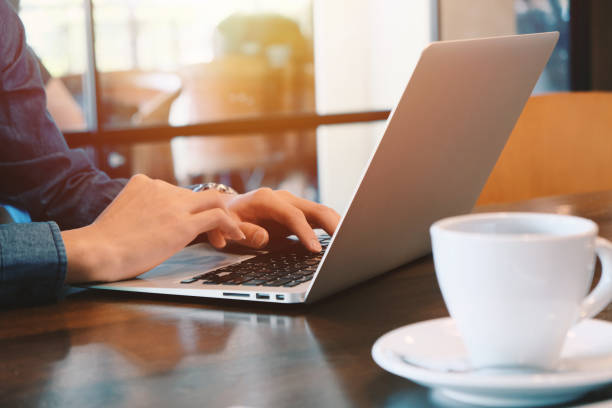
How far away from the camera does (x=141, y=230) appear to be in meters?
0.75

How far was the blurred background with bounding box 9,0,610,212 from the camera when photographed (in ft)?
12.0

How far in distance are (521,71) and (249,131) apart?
9.95 feet

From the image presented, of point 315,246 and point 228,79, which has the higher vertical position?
point 228,79

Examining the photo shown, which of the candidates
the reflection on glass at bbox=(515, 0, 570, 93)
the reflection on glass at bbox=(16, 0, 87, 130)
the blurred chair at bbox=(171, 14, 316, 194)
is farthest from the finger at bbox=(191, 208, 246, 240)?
the reflection on glass at bbox=(515, 0, 570, 93)

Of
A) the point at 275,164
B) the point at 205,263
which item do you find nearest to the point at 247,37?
the point at 275,164

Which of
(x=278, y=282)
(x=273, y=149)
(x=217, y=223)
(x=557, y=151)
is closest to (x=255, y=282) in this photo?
(x=278, y=282)

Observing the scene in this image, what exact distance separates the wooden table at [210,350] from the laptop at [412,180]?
2 centimetres

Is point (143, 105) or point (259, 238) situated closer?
point (259, 238)

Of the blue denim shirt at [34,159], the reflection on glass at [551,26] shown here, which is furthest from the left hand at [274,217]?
the reflection on glass at [551,26]

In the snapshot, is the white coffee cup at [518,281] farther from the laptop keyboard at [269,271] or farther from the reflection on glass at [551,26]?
the reflection on glass at [551,26]

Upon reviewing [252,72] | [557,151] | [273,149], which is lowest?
[273,149]

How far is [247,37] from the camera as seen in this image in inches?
176

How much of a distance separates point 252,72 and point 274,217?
3.80 m

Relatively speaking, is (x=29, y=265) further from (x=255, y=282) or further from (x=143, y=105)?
(x=143, y=105)
